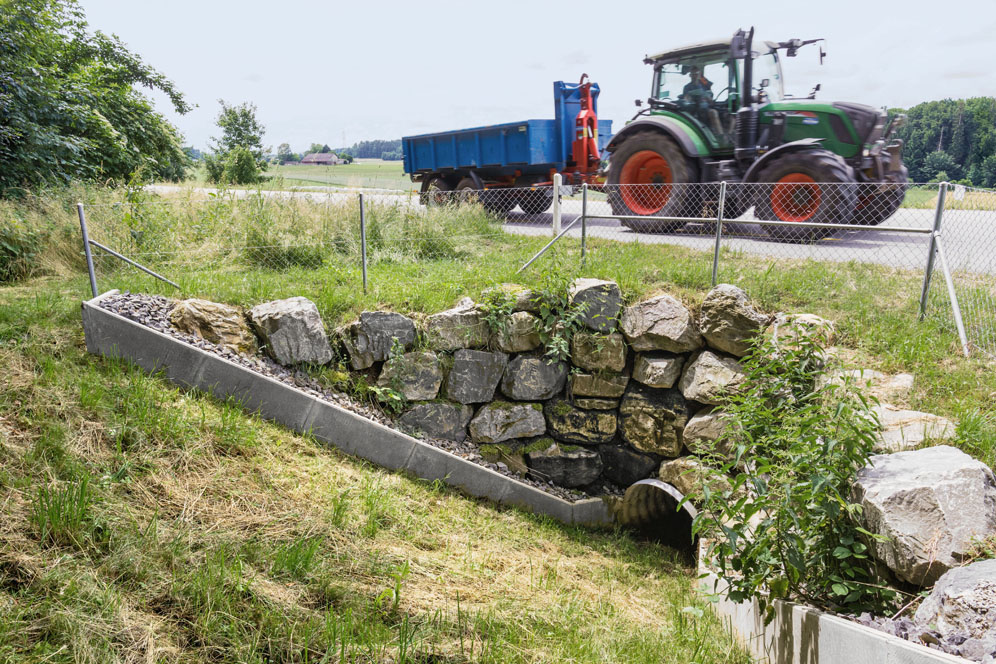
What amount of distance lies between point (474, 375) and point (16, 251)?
519 centimetres

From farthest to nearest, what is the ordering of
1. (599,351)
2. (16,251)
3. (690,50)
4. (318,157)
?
1. (318,157)
2. (690,50)
3. (16,251)
4. (599,351)

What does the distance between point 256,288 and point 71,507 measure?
10.1ft

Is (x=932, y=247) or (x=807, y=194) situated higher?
(x=807, y=194)

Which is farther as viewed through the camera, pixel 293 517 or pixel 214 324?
pixel 214 324

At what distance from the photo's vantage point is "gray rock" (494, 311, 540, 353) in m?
5.83

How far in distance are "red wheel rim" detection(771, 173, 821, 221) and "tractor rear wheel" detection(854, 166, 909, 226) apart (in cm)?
80

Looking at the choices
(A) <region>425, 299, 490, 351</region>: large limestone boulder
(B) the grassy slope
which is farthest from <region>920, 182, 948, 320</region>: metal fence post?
(A) <region>425, 299, 490, 351</region>: large limestone boulder

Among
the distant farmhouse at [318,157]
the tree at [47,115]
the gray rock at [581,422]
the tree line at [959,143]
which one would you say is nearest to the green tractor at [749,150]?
the gray rock at [581,422]

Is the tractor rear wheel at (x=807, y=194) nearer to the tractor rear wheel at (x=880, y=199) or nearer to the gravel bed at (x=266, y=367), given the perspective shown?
the tractor rear wheel at (x=880, y=199)

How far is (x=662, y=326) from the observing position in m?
5.59

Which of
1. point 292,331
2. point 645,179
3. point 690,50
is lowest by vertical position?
point 292,331

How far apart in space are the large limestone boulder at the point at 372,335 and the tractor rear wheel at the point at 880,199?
6.43 m

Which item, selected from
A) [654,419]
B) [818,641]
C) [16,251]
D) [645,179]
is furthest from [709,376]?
[16,251]

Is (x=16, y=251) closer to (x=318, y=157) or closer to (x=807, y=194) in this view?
(x=807, y=194)
